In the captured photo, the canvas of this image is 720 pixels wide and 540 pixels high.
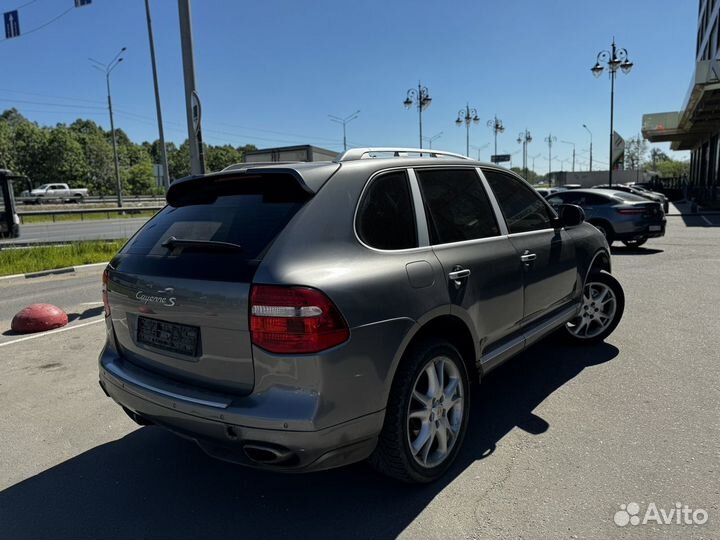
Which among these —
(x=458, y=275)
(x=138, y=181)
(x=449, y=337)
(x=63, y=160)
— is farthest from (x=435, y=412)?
(x=138, y=181)

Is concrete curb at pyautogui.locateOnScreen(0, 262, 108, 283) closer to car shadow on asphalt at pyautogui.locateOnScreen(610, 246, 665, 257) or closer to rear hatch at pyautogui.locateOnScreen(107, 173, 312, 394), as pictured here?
rear hatch at pyautogui.locateOnScreen(107, 173, 312, 394)

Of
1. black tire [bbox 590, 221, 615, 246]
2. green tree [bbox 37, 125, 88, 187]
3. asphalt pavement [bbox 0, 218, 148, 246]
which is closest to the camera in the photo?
black tire [bbox 590, 221, 615, 246]

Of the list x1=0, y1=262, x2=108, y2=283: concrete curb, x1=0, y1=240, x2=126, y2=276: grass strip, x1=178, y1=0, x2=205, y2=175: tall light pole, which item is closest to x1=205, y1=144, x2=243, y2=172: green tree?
x1=0, y1=240, x2=126, y2=276: grass strip

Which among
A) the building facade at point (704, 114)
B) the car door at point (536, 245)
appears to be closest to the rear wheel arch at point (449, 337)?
the car door at point (536, 245)

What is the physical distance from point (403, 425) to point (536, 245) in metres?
1.99

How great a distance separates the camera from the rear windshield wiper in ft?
8.03

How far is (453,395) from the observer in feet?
9.69

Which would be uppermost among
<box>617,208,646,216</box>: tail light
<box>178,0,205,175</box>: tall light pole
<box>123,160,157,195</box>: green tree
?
<box>123,160,157,195</box>: green tree

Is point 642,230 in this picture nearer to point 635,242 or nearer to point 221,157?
point 635,242

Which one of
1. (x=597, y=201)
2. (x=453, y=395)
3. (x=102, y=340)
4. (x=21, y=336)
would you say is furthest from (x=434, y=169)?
(x=597, y=201)

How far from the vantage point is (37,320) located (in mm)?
6410

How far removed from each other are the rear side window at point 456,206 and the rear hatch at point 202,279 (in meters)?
0.88

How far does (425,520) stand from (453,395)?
70cm

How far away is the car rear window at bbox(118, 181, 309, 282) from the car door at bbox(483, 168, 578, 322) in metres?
1.84
